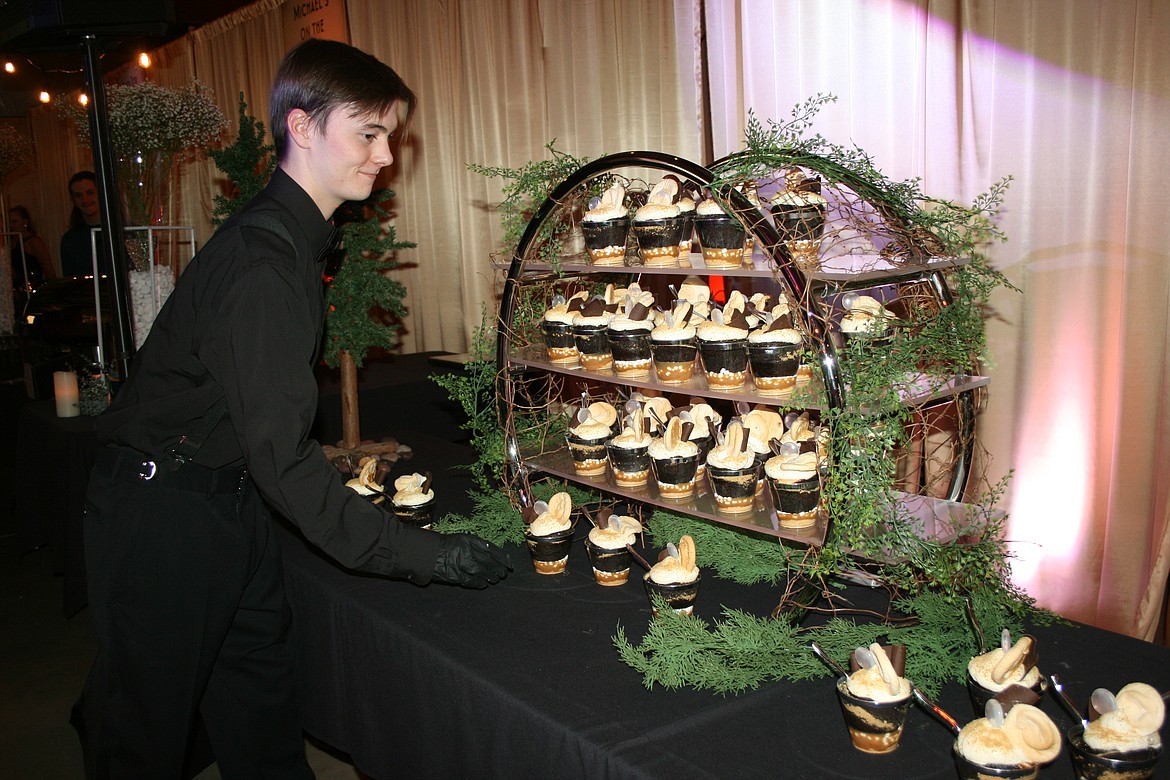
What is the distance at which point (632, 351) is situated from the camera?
213cm

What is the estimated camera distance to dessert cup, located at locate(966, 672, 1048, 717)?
4.73 ft

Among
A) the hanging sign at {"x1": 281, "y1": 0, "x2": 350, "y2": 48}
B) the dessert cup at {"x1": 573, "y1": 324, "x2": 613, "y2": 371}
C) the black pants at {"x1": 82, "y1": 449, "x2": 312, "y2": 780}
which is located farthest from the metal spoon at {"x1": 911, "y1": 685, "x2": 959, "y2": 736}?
the hanging sign at {"x1": 281, "y1": 0, "x2": 350, "y2": 48}

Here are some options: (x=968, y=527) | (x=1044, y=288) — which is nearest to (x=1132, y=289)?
(x=1044, y=288)

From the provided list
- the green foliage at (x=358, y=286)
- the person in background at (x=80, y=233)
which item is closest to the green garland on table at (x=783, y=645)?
the green foliage at (x=358, y=286)

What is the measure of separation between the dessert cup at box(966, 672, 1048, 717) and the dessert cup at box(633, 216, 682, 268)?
1.05 meters

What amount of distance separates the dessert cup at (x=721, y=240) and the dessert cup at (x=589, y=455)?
0.61 metres

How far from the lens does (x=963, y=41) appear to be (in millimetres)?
3084

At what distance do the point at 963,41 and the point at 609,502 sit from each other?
2.01m

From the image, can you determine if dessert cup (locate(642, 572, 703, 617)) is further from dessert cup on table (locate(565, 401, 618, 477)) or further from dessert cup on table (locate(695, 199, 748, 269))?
dessert cup on table (locate(695, 199, 748, 269))

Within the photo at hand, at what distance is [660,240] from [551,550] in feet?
2.63

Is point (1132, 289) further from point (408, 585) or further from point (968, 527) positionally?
point (408, 585)

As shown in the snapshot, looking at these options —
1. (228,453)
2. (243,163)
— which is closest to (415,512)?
(228,453)

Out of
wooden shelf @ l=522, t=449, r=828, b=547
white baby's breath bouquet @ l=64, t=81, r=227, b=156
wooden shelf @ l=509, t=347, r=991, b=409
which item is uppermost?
white baby's breath bouquet @ l=64, t=81, r=227, b=156

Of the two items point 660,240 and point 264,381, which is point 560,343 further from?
point 264,381
